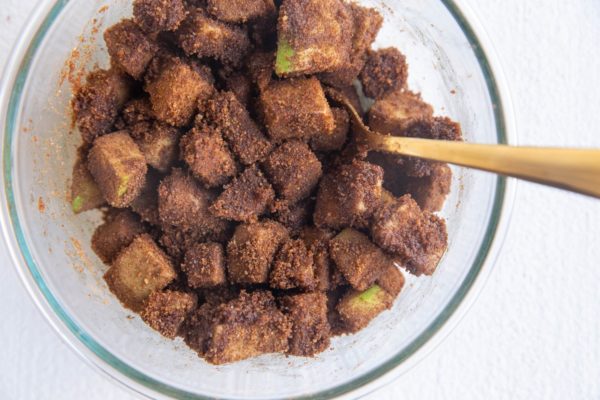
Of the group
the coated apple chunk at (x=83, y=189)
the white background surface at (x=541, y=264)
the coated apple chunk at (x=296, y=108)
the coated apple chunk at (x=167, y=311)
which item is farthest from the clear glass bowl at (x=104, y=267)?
the coated apple chunk at (x=296, y=108)

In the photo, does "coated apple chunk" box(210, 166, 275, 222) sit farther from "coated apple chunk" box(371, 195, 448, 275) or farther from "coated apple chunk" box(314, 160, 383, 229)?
"coated apple chunk" box(371, 195, 448, 275)

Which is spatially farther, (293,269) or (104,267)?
(104,267)

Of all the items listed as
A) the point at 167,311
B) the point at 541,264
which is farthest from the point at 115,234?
the point at 541,264

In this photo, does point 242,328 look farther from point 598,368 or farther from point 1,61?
point 598,368

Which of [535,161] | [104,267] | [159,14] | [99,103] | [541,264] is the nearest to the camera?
Answer: [535,161]

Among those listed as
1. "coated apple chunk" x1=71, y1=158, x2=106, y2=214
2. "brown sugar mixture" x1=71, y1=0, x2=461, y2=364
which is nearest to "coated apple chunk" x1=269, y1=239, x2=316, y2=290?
"brown sugar mixture" x1=71, y1=0, x2=461, y2=364

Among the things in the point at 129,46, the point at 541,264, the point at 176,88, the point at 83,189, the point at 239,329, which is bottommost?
the point at 541,264

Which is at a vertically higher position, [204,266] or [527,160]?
[527,160]

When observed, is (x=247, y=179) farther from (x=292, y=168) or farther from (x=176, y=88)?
(x=176, y=88)
